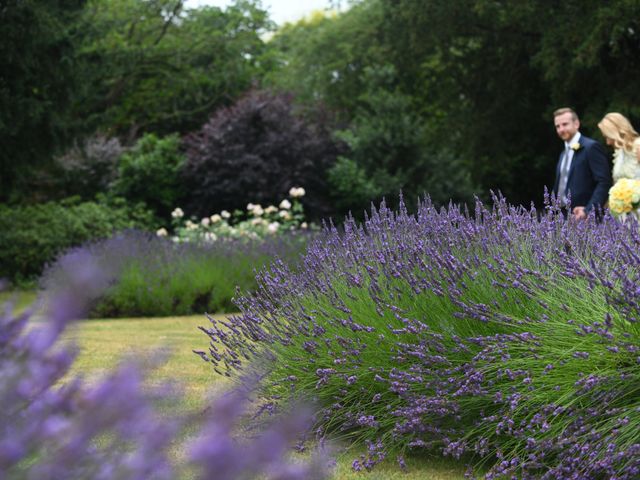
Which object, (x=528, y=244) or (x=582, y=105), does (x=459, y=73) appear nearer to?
(x=582, y=105)

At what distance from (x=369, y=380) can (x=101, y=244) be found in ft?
32.3

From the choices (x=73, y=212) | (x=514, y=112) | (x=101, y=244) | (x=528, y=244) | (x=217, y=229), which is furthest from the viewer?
(x=514, y=112)

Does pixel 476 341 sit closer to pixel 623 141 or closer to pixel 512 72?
pixel 623 141

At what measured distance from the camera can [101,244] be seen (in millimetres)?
13359

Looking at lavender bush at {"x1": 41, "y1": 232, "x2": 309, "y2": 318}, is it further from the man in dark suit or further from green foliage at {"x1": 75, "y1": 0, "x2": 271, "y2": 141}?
green foliage at {"x1": 75, "y1": 0, "x2": 271, "y2": 141}

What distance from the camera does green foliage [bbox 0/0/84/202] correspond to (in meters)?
15.0

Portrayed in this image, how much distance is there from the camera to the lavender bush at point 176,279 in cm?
1152

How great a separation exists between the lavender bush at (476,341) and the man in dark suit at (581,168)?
136 inches

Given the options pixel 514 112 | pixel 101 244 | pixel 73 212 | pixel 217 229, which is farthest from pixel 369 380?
pixel 514 112

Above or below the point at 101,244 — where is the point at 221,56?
above

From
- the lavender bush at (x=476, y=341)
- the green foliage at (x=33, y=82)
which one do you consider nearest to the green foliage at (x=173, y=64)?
the green foliage at (x=33, y=82)

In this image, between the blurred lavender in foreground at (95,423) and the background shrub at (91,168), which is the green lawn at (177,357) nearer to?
the blurred lavender in foreground at (95,423)

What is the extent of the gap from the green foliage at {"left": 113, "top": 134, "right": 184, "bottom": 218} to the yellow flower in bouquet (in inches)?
570

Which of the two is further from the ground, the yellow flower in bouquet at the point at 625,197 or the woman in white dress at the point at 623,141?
the woman in white dress at the point at 623,141
